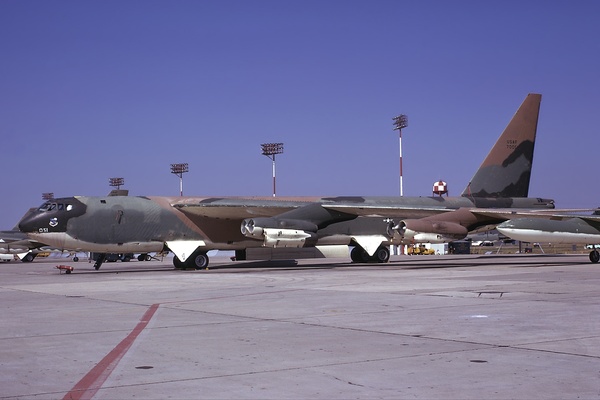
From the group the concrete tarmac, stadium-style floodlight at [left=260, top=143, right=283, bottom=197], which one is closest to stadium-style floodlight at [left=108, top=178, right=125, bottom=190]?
stadium-style floodlight at [left=260, top=143, right=283, bottom=197]

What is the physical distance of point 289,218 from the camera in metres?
32.6

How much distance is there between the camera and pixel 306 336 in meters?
9.69

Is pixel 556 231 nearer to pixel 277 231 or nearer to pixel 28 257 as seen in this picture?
pixel 277 231

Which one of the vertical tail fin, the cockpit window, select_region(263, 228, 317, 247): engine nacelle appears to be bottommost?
select_region(263, 228, 317, 247): engine nacelle

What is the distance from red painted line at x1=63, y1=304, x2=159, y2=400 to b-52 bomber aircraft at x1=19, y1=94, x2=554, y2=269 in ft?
69.3

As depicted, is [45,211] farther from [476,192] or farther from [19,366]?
[19,366]

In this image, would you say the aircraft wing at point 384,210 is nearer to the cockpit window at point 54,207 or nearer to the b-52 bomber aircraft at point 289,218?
the b-52 bomber aircraft at point 289,218

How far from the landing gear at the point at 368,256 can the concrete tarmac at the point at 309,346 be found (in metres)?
20.6

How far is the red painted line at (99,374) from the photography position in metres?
6.25

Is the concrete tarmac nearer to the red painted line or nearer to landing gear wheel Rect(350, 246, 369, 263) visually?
the red painted line

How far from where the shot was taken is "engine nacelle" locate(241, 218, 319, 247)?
31.0 metres

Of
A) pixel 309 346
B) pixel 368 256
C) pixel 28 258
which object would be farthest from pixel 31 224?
pixel 28 258

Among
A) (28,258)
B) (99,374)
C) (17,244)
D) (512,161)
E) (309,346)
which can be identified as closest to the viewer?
(99,374)

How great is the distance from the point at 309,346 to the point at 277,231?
22443 mm
